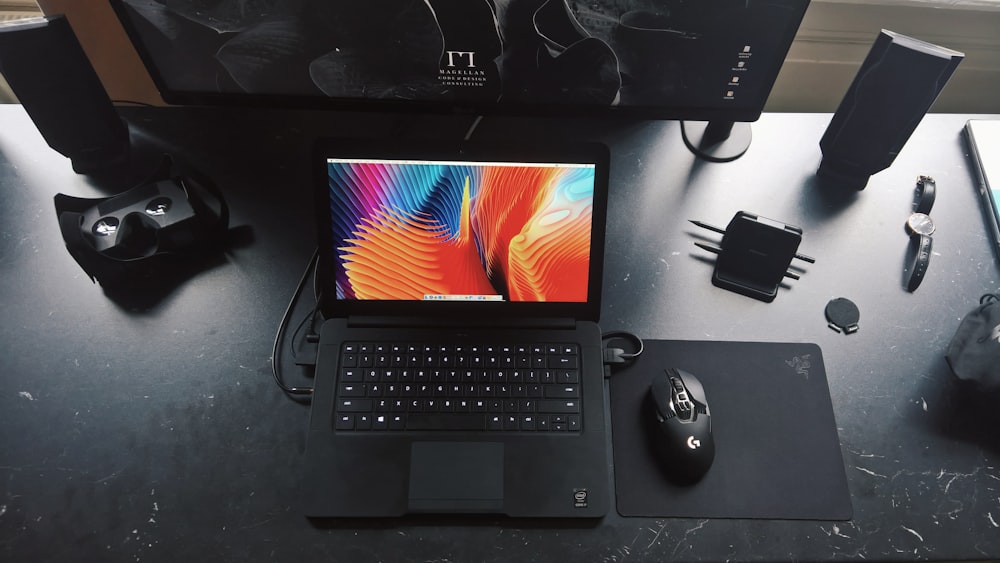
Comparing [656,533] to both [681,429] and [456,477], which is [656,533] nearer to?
[681,429]

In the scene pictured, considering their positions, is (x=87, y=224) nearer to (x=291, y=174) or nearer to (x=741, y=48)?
(x=291, y=174)

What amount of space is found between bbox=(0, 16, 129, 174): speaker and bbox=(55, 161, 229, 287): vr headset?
0.36 ft

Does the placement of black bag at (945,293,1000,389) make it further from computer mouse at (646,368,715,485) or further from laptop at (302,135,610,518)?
laptop at (302,135,610,518)

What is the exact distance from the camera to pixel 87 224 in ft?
2.77

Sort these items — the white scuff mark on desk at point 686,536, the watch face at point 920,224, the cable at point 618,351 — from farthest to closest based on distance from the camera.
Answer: the watch face at point 920,224 < the cable at point 618,351 < the white scuff mark on desk at point 686,536

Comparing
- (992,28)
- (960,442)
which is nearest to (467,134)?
(960,442)

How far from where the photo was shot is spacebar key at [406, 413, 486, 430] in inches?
29.4

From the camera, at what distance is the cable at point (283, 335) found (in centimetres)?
78

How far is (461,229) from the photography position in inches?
31.1

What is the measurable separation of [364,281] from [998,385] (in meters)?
0.75

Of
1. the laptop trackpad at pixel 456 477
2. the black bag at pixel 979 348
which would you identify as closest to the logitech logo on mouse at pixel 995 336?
the black bag at pixel 979 348

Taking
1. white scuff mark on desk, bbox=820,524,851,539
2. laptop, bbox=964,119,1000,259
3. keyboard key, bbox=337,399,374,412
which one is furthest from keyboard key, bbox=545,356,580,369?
laptop, bbox=964,119,1000,259

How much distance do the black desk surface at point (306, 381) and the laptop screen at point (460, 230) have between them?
0.37ft

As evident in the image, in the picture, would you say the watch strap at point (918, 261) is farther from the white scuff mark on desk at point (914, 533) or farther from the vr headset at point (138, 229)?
the vr headset at point (138, 229)
